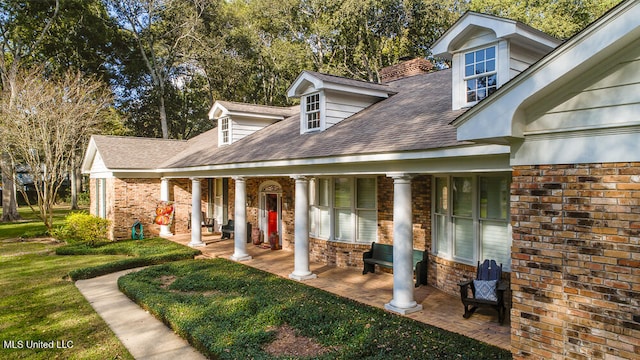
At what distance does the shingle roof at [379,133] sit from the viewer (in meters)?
7.57

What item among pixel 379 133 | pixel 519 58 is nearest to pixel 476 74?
pixel 519 58

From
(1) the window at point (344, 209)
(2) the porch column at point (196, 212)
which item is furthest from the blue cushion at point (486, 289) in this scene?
(2) the porch column at point (196, 212)

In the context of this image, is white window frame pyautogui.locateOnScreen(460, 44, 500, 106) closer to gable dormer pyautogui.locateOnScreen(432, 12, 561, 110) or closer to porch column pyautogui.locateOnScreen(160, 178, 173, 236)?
gable dormer pyautogui.locateOnScreen(432, 12, 561, 110)

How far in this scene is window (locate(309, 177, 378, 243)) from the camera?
11266 millimetres

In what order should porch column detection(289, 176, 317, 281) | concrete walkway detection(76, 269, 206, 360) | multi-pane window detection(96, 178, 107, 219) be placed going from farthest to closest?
multi-pane window detection(96, 178, 107, 219)
porch column detection(289, 176, 317, 281)
concrete walkway detection(76, 269, 206, 360)

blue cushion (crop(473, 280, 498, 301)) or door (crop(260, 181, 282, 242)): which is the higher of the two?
door (crop(260, 181, 282, 242))

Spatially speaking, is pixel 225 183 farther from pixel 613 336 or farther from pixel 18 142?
pixel 613 336

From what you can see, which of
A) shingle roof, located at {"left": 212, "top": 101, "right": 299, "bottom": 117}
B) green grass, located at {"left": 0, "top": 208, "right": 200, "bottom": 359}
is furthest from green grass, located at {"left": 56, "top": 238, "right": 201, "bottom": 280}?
shingle roof, located at {"left": 212, "top": 101, "right": 299, "bottom": 117}

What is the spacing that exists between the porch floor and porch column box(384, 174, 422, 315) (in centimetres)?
32

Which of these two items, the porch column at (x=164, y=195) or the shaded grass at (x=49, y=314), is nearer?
the shaded grass at (x=49, y=314)

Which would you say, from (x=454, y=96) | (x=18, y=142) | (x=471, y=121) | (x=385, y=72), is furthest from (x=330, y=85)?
(x=18, y=142)

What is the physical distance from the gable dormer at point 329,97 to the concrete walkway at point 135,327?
6.47 m

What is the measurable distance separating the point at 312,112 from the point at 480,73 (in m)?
5.09

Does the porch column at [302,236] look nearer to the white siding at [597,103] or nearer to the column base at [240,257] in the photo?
→ the column base at [240,257]
